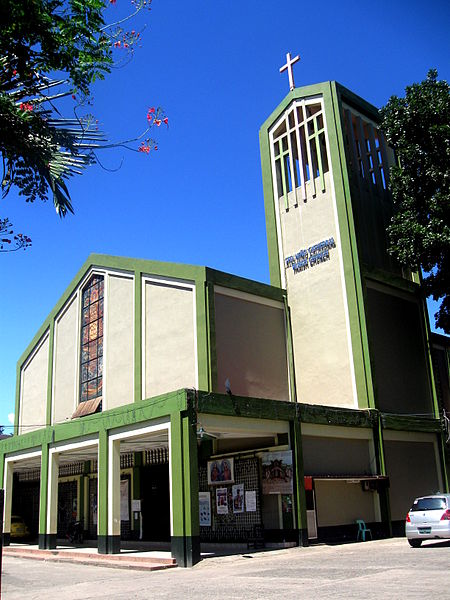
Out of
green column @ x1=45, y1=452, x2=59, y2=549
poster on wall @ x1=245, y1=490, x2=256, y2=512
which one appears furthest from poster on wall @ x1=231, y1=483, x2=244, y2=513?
green column @ x1=45, y1=452, x2=59, y2=549

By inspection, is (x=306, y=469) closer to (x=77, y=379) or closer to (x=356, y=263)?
(x=356, y=263)

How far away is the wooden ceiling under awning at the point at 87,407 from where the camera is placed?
26525 millimetres

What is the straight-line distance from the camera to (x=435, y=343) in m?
30.3

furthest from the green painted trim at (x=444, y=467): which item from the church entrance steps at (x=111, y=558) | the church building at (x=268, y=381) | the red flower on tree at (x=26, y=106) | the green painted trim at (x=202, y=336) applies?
the red flower on tree at (x=26, y=106)

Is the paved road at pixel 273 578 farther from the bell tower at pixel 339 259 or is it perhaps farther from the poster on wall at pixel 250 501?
the bell tower at pixel 339 259

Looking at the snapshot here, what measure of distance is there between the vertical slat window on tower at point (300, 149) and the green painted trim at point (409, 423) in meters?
10.3

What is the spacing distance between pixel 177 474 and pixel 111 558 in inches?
158

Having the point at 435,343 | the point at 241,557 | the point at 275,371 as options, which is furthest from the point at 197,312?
the point at 435,343

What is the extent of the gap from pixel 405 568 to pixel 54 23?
39.0 feet

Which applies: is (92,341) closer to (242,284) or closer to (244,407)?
(242,284)

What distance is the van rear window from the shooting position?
1726 cm

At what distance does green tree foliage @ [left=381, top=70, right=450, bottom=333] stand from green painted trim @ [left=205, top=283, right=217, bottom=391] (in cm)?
865

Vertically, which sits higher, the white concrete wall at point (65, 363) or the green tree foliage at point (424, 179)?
the green tree foliage at point (424, 179)

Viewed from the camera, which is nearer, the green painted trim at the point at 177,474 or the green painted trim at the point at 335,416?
the green painted trim at the point at 177,474
